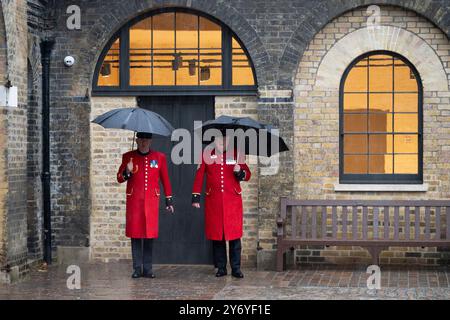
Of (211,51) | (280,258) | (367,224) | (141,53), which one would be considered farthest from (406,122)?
(141,53)

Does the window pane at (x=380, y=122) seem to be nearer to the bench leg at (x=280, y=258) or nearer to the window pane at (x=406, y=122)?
the window pane at (x=406, y=122)

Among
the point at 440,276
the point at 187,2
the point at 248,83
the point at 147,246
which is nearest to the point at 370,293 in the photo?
the point at 440,276

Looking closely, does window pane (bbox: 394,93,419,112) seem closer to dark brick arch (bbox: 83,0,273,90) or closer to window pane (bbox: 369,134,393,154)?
window pane (bbox: 369,134,393,154)

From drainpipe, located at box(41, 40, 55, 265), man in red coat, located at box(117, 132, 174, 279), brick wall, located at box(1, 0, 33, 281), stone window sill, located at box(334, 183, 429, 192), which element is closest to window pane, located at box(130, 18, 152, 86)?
drainpipe, located at box(41, 40, 55, 265)

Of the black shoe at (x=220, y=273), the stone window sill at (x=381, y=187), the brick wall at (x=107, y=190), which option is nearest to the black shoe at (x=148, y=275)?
the black shoe at (x=220, y=273)

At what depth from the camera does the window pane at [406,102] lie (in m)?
15.9

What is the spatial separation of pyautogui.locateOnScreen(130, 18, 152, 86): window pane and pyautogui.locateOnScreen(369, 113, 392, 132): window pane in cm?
341

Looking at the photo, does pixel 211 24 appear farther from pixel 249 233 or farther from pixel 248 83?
pixel 249 233

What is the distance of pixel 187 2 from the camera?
16.0 m

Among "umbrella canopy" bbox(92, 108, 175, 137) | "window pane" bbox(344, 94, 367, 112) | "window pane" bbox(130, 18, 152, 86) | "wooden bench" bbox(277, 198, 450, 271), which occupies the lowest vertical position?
"wooden bench" bbox(277, 198, 450, 271)

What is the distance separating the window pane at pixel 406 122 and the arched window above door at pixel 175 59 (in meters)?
2.19

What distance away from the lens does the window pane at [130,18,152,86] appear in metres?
16.3

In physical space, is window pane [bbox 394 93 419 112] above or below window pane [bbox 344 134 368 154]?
above

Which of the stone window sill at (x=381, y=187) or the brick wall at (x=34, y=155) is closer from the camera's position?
the stone window sill at (x=381, y=187)
